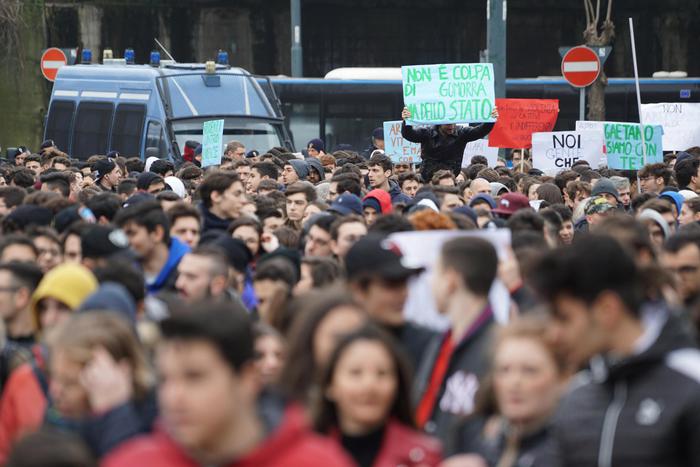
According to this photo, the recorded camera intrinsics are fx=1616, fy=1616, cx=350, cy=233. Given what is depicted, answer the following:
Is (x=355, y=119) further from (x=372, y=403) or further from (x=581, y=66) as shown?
(x=372, y=403)

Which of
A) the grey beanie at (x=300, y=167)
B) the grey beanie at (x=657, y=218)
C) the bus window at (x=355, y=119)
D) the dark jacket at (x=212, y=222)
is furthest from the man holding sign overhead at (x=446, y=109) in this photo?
the bus window at (x=355, y=119)

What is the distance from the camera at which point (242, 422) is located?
3.74m

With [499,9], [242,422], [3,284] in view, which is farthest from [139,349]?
[499,9]

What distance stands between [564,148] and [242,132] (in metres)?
5.23

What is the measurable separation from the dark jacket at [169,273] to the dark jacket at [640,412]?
12.8 feet

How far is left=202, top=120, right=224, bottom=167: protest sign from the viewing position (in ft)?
60.6

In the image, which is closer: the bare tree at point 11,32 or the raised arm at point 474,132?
the raised arm at point 474,132

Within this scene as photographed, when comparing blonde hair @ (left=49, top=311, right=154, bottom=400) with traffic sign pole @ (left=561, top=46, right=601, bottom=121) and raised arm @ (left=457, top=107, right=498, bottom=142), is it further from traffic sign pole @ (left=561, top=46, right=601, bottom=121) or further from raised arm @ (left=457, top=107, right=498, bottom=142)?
traffic sign pole @ (left=561, top=46, right=601, bottom=121)

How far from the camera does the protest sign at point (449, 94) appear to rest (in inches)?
683

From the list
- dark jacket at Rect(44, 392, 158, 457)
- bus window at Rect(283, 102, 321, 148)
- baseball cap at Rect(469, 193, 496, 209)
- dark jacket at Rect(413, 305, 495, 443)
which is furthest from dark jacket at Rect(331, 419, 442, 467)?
bus window at Rect(283, 102, 321, 148)

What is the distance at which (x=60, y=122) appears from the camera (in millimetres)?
25953

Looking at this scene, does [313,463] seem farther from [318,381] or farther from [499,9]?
[499,9]

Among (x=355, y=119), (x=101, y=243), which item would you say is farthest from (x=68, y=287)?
(x=355, y=119)

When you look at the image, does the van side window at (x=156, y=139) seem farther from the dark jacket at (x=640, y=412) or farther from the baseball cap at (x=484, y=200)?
the dark jacket at (x=640, y=412)
